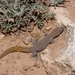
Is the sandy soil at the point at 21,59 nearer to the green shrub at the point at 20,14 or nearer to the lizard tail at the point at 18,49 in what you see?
the lizard tail at the point at 18,49

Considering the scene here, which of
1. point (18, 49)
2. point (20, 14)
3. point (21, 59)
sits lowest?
point (21, 59)

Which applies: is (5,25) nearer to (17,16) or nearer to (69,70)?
(17,16)

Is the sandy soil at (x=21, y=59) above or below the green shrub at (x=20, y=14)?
below

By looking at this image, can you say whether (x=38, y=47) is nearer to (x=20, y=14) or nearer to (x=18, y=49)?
(x=18, y=49)

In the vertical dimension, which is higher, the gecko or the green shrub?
the green shrub

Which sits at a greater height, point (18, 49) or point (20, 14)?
point (20, 14)

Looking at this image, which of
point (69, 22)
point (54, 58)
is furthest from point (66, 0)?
point (54, 58)

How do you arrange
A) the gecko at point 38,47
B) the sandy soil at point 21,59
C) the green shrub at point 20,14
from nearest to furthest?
the sandy soil at point 21,59
the gecko at point 38,47
the green shrub at point 20,14

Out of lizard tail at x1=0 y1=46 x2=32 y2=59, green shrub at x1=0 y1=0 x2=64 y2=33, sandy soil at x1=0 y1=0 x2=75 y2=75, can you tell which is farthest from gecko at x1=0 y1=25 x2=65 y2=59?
green shrub at x1=0 y1=0 x2=64 y2=33

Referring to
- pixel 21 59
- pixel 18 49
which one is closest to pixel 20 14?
pixel 18 49

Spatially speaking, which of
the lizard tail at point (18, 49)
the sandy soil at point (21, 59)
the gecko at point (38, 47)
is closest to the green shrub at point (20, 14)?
the sandy soil at point (21, 59)

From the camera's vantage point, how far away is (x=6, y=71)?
7.51 meters

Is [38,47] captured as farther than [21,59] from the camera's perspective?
Yes

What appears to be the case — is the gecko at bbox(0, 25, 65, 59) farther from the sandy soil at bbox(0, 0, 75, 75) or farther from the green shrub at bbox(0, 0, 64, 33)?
the green shrub at bbox(0, 0, 64, 33)
